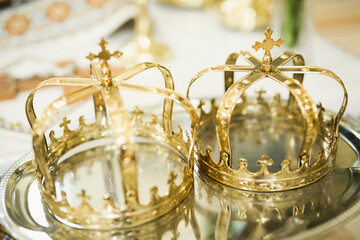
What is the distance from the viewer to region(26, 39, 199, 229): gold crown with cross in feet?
1.73

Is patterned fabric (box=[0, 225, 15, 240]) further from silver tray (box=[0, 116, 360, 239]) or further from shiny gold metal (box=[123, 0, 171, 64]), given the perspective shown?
shiny gold metal (box=[123, 0, 171, 64])

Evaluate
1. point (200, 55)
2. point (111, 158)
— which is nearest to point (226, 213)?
point (111, 158)

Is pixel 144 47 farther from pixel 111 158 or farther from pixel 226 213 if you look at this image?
pixel 226 213

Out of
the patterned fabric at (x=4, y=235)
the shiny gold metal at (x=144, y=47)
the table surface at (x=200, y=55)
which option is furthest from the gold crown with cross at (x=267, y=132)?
the shiny gold metal at (x=144, y=47)

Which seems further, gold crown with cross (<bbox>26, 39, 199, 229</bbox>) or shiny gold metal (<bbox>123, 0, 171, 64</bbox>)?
shiny gold metal (<bbox>123, 0, 171, 64</bbox>)

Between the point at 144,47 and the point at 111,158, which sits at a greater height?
the point at 144,47

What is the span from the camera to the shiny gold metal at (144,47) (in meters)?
1.24

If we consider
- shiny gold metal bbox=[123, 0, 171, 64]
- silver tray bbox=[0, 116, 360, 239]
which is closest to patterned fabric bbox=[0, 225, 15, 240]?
silver tray bbox=[0, 116, 360, 239]

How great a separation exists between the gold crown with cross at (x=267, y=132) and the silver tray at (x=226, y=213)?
0.07ft

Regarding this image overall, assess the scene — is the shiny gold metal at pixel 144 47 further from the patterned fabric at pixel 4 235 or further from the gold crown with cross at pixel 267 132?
the patterned fabric at pixel 4 235

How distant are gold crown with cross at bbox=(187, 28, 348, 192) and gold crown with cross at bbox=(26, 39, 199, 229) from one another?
0.05 metres

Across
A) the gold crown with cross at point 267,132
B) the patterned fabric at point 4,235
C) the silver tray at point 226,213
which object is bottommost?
the patterned fabric at point 4,235

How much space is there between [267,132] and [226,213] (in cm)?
24

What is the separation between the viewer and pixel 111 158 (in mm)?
703
